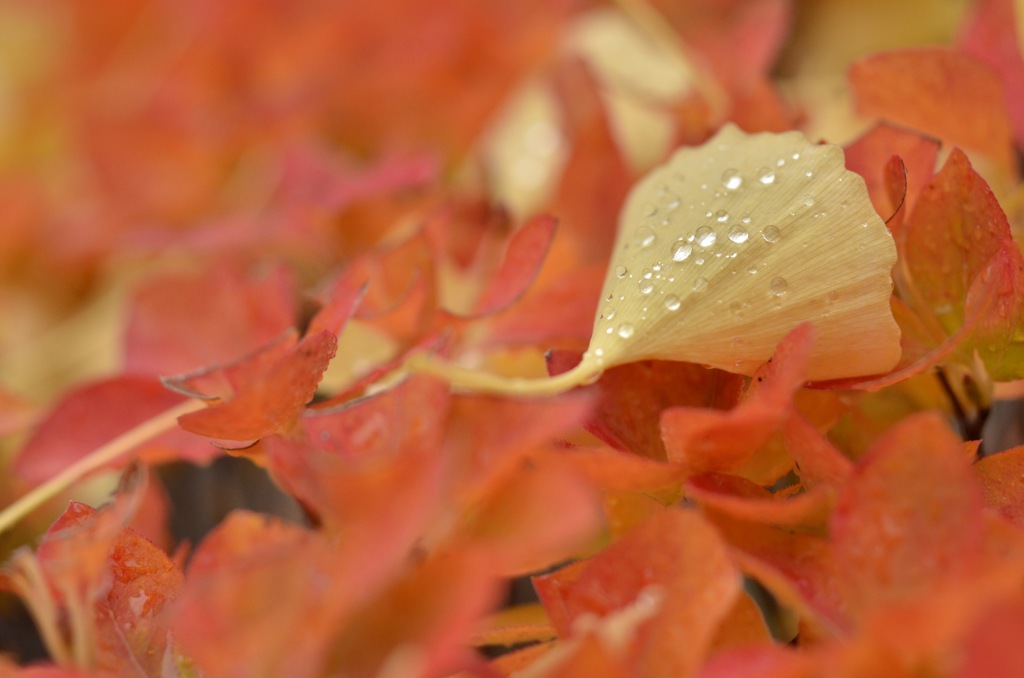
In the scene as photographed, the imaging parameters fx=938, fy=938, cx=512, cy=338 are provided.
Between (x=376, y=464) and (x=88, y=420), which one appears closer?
(x=376, y=464)

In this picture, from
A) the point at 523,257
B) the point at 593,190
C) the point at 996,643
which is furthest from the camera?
the point at 593,190

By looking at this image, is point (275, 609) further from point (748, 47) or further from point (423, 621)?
point (748, 47)

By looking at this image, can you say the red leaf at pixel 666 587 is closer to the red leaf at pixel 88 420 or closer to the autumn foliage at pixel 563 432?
→ the autumn foliage at pixel 563 432

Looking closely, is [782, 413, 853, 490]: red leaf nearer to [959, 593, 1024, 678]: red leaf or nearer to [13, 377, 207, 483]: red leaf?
[959, 593, 1024, 678]: red leaf

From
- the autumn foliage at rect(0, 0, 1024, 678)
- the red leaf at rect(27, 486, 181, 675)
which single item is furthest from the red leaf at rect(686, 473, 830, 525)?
the red leaf at rect(27, 486, 181, 675)

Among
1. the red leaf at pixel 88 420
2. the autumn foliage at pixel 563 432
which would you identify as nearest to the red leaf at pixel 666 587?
the autumn foliage at pixel 563 432

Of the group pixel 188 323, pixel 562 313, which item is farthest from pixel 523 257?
pixel 188 323

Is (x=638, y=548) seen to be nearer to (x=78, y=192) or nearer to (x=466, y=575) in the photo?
(x=466, y=575)
